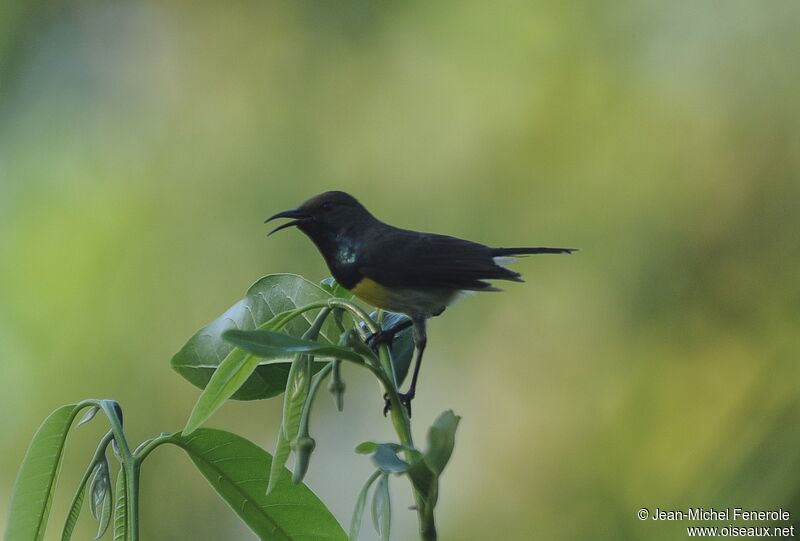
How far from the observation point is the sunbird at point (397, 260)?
2.70 meters

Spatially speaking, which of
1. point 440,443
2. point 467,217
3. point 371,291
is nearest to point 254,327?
point 440,443

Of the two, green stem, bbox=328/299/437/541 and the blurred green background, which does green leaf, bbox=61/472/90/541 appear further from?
the blurred green background

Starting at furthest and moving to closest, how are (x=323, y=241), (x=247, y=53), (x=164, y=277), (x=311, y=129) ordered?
(x=247, y=53) < (x=311, y=129) < (x=164, y=277) < (x=323, y=241)

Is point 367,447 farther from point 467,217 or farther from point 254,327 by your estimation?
point 467,217

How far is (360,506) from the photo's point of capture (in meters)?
1.30

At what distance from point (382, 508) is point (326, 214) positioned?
5.40 feet

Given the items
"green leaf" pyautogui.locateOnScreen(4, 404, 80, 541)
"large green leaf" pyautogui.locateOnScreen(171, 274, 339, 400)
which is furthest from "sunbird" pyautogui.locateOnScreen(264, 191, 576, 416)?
"green leaf" pyautogui.locateOnScreen(4, 404, 80, 541)

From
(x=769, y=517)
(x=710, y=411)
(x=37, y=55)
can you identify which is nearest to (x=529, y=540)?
(x=710, y=411)

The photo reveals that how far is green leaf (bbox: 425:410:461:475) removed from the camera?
116 cm

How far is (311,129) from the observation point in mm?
6312

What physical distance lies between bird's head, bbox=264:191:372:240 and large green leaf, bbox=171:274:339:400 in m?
1.10

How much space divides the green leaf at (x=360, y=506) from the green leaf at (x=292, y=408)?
0.41 ft

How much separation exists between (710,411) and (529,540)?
3.83 feet

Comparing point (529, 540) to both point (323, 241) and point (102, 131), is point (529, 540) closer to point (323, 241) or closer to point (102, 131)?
point (323, 241)
